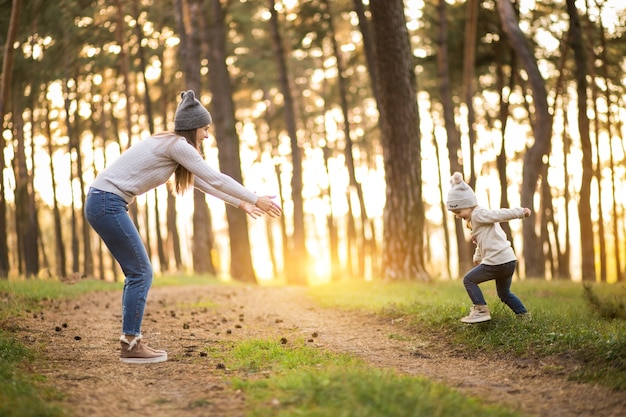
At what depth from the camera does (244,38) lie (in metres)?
29.2

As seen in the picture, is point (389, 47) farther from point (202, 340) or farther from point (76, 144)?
point (76, 144)

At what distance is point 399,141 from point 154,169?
9.29 meters

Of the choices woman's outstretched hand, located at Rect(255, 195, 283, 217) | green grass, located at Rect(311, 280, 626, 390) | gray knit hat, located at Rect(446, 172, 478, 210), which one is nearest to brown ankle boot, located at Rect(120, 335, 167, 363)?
woman's outstretched hand, located at Rect(255, 195, 283, 217)

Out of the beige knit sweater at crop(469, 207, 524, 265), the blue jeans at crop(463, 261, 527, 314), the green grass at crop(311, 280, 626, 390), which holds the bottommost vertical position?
the green grass at crop(311, 280, 626, 390)

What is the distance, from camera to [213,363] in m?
6.75

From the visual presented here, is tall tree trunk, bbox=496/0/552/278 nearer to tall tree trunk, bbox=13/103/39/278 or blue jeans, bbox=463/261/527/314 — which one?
blue jeans, bbox=463/261/527/314

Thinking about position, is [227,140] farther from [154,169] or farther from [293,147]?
[154,169]

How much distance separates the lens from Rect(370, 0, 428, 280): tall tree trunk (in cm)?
1502

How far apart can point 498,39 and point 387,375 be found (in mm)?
21481

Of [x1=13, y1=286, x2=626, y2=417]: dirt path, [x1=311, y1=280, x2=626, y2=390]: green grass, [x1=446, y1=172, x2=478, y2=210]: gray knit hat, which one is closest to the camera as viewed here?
[x1=13, y1=286, x2=626, y2=417]: dirt path

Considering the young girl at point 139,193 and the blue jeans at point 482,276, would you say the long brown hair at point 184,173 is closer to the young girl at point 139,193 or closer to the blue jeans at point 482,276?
the young girl at point 139,193

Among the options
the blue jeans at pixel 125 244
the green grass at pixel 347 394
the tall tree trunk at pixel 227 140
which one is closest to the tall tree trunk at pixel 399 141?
the tall tree trunk at pixel 227 140

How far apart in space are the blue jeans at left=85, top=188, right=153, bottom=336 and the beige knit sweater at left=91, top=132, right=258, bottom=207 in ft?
0.42

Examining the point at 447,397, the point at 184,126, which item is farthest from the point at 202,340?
the point at 447,397
